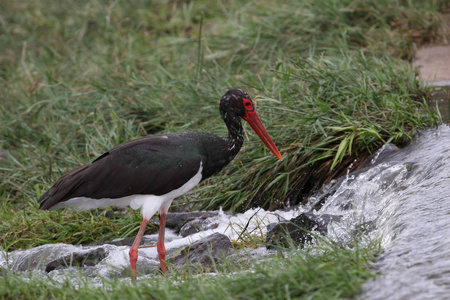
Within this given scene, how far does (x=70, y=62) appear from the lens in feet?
28.5

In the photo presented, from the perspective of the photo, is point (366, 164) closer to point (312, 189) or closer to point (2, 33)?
point (312, 189)

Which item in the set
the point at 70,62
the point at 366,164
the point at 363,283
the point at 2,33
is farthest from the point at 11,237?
the point at 2,33

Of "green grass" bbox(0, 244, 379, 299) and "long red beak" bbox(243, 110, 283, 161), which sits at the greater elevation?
"long red beak" bbox(243, 110, 283, 161)

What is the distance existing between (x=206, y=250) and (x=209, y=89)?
2.44 metres

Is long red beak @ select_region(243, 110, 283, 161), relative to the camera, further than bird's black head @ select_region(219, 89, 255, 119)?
Yes

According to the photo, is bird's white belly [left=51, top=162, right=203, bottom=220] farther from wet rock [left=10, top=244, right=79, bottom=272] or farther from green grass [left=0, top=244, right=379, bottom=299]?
green grass [left=0, top=244, right=379, bottom=299]

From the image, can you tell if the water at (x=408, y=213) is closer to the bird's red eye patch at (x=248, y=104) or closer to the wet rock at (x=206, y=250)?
the wet rock at (x=206, y=250)

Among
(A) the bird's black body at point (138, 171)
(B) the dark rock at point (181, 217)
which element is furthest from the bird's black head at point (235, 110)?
(B) the dark rock at point (181, 217)

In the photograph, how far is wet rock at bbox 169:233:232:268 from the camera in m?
4.22

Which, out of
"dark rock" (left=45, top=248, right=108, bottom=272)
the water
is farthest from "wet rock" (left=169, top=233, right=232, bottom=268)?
the water

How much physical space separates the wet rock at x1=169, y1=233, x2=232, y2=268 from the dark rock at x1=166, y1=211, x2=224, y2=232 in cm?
62

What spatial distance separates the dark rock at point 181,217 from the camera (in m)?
5.12

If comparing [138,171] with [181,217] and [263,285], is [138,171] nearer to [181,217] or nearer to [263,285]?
[181,217]

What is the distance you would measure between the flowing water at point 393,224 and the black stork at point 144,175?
37 centimetres
